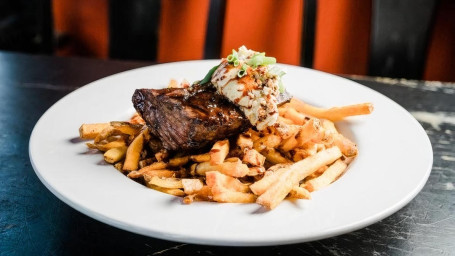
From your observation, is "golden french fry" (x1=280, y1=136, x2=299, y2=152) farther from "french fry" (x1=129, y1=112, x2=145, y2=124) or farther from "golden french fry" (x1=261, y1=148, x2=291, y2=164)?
"french fry" (x1=129, y1=112, x2=145, y2=124)

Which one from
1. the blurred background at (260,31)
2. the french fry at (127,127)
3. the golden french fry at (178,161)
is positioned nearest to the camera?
the golden french fry at (178,161)

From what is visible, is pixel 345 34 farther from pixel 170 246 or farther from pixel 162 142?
pixel 170 246

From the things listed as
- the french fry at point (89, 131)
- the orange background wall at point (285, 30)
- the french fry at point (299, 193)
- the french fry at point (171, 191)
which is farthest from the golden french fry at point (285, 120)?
the orange background wall at point (285, 30)

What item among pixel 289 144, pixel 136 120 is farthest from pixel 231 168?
pixel 136 120

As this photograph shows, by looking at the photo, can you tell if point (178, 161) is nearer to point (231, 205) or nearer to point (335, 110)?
point (231, 205)

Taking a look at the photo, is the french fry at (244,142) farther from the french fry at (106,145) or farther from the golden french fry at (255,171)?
the french fry at (106,145)

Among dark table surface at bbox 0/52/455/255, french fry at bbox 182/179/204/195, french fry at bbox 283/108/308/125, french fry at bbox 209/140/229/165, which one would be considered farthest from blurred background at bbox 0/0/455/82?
french fry at bbox 182/179/204/195

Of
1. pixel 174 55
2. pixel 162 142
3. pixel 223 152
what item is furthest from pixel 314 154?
pixel 174 55
